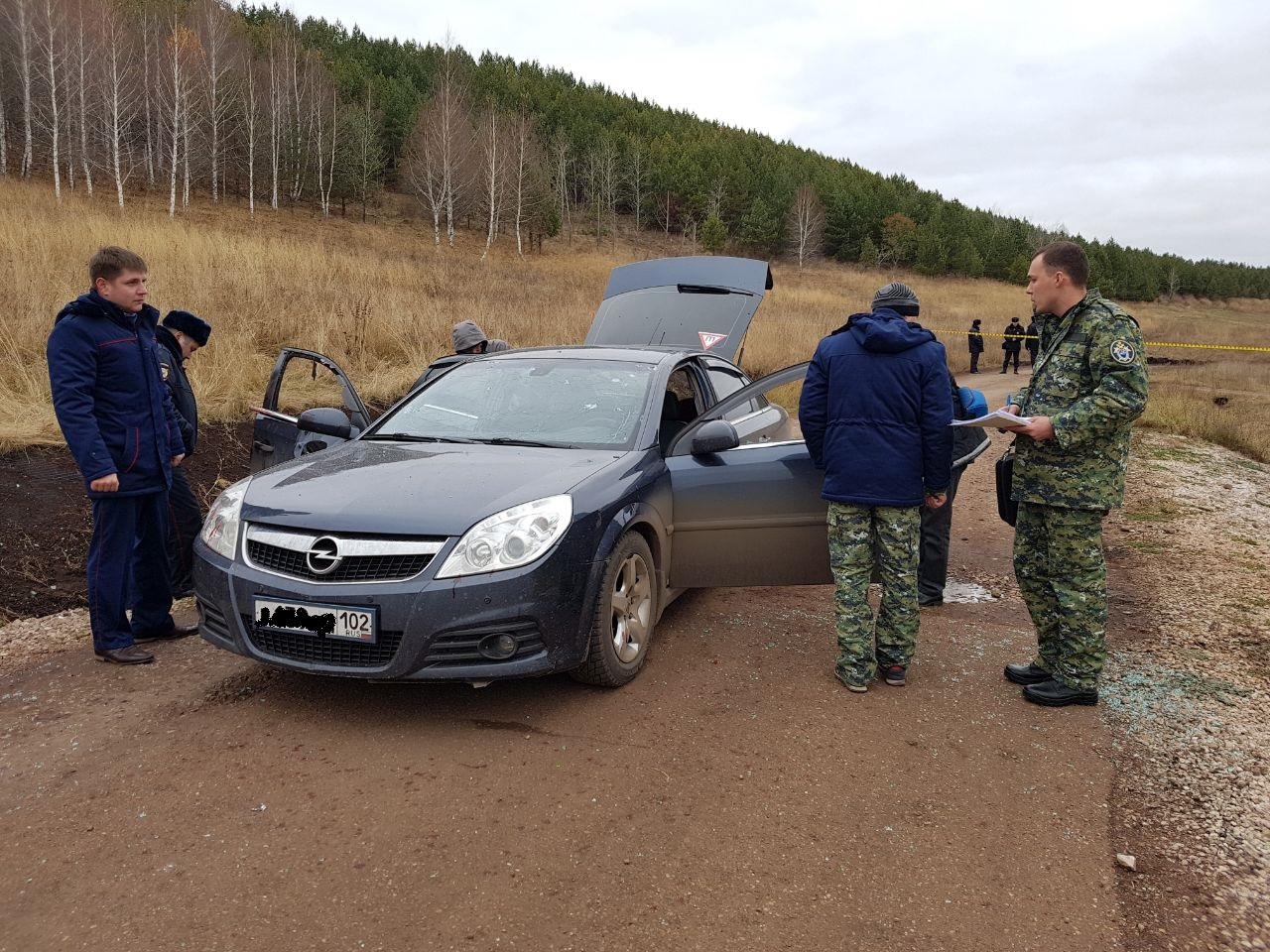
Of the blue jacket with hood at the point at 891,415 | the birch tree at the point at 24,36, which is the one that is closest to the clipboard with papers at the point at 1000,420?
the blue jacket with hood at the point at 891,415

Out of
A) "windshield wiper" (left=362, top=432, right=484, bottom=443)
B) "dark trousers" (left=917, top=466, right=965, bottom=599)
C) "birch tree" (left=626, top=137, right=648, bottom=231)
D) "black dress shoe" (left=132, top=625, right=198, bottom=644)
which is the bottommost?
"black dress shoe" (left=132, top=625, right=198, bottom=644)

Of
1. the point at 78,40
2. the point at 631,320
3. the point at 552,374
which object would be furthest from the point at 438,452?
the point at 78,40

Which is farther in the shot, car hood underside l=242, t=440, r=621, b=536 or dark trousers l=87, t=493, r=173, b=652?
dark trousers l=87, t=493, r=173, b=652

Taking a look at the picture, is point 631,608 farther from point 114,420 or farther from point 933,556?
point 114,420

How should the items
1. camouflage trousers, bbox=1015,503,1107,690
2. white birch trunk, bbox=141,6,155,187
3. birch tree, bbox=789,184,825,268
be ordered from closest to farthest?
1. camouflage trousers, bbox=1015,503,1107,690
2. white birch trunk, bbox=141,6,155,187
3. birch tree, bbox=789,184,825,268

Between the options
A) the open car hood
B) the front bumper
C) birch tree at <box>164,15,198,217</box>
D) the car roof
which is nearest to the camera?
the front bumper

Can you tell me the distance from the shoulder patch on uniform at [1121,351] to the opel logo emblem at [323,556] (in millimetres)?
3154

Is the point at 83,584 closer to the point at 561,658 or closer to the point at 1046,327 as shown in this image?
the point at 561,658

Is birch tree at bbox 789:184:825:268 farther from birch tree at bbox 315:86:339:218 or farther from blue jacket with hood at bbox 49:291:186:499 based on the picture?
blue jacket with hood at bbox 49:291:186:499

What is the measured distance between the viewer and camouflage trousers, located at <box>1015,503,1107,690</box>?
142 inches

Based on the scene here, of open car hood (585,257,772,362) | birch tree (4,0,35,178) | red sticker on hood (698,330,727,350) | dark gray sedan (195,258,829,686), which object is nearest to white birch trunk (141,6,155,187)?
birch tree (4,0,35,178)

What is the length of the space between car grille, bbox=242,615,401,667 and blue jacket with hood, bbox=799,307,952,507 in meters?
2.01

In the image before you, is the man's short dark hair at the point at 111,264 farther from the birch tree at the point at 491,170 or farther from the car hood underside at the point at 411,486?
the birch tree at the point at 491,170

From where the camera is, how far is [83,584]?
516cm
